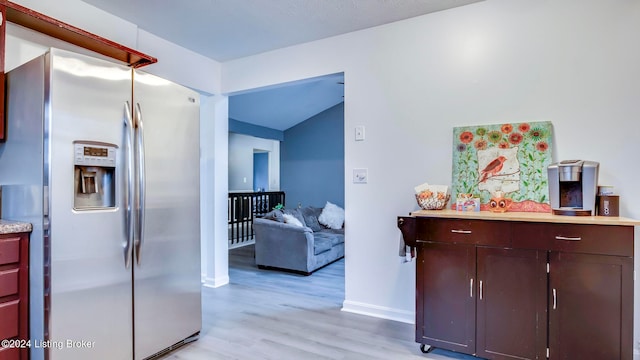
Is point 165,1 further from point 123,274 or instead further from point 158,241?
point 123,274

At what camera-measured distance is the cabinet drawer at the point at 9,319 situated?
1.63 meters

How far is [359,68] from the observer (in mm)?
3002

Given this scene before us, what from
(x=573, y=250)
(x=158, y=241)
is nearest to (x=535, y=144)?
(x=573, y=250)

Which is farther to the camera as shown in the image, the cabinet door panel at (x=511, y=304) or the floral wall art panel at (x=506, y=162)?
the floral wall art panel at (x=506, y=162)

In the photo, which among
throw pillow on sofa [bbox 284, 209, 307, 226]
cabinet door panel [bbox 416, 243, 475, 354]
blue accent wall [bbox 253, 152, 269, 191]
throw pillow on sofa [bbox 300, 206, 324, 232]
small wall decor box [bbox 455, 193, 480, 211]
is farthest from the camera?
blue accent wall [bbox 253, 152, 269, 191]

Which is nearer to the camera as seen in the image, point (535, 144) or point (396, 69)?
point (535, 144)

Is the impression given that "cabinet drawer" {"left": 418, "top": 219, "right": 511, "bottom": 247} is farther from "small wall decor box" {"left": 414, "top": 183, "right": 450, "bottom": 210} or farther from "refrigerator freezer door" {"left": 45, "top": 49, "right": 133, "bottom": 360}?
"refrigerator freezer door" {"left": 45, "top": 49, "right": 133, "bottom": 360}

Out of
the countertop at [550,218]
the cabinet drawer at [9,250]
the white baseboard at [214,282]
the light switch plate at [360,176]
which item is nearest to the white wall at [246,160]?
the white baseboard at [214,282]

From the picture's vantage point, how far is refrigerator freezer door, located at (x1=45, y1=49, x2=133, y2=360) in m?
1.66

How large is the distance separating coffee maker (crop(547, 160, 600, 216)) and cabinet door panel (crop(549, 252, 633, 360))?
1.12ft

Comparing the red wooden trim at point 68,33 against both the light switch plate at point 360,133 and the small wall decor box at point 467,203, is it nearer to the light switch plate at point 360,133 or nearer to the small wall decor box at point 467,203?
the light switch plate at point 360,133

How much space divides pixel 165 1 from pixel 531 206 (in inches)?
118

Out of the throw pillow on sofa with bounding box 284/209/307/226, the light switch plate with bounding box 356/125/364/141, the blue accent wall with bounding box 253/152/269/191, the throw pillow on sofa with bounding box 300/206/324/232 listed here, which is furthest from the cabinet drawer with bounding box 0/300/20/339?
the blue accent wall with bounding box 253/152/269/191

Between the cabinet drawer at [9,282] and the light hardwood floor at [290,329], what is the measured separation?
950mm
